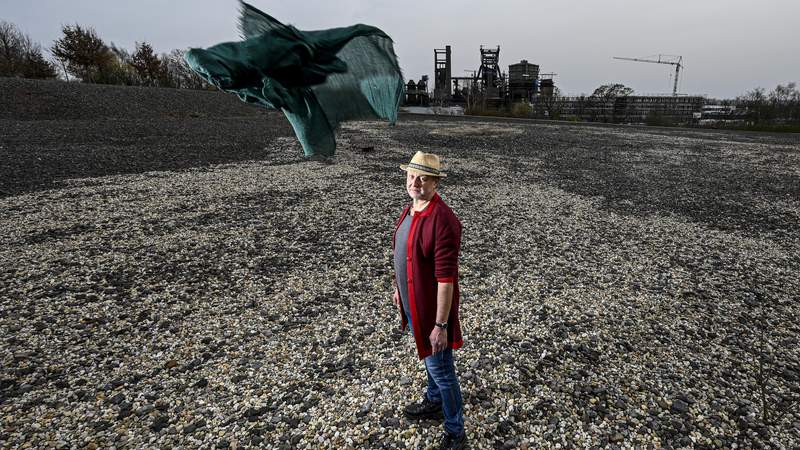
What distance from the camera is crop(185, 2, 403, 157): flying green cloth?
135cm

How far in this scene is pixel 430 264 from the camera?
2357 millimetres

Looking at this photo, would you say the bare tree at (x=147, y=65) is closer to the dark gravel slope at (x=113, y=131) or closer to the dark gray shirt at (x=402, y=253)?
the dark gravel slope at (x=113, y=131)

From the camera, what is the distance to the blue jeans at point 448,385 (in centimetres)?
257

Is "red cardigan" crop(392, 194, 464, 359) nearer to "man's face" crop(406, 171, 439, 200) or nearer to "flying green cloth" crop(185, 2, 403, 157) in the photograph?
"man's face" crop(406, 171, 439, 200)

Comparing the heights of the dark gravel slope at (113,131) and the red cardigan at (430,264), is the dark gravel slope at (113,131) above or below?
above

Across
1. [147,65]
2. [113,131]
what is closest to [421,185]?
[113,131]

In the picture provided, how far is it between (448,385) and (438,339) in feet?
1.58

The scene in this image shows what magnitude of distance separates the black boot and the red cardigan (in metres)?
0.83

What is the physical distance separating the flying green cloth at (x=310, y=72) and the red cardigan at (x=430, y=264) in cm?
67

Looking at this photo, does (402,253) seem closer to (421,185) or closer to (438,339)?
(421,185)

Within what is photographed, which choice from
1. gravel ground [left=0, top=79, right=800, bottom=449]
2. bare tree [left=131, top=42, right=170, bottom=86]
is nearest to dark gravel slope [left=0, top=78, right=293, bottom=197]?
gravel ground [left=0, top=79, right=800, bottom=449]

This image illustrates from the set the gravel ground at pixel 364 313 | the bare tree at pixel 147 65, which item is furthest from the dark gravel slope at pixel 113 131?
the bare tree at pixel 147 65

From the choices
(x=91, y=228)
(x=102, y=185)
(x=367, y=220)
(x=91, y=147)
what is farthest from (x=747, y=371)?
(x=91, y=147)

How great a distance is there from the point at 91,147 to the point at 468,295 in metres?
15.1
